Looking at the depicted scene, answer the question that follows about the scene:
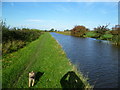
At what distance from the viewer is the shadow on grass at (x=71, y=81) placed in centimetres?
717

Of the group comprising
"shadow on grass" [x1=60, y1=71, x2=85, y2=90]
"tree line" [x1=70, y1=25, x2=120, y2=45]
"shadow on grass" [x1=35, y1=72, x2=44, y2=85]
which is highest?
"tree line" [x1=70, y1=25, x2=120, y2=45]

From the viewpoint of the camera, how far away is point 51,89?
6617 mm

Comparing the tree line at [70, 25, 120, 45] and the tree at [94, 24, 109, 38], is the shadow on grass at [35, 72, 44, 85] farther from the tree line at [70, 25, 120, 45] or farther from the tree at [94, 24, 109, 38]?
the tree at [94, 24, 109, 38]

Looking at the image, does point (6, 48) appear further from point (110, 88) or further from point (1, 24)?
point (110, 88)

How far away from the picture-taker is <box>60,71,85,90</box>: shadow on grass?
7.17 metres

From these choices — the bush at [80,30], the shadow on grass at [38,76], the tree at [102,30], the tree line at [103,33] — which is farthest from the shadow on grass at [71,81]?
the bush at [80,30]

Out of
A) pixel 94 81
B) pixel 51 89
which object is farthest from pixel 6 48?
pixel 94 81

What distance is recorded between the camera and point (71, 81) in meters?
7.78

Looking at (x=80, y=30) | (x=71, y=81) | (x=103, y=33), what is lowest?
(x=71, y=81)

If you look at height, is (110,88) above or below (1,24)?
below

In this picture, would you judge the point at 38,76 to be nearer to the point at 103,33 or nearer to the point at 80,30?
the point at 103,33

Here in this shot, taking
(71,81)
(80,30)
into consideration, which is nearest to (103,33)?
(80,30)

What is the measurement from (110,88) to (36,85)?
5622 millimetres

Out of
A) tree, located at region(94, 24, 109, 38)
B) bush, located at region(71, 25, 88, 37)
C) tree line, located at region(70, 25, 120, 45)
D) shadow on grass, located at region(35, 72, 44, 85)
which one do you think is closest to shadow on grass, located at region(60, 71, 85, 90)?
shadow on grass, located at region(35, 72, 44, 85)
